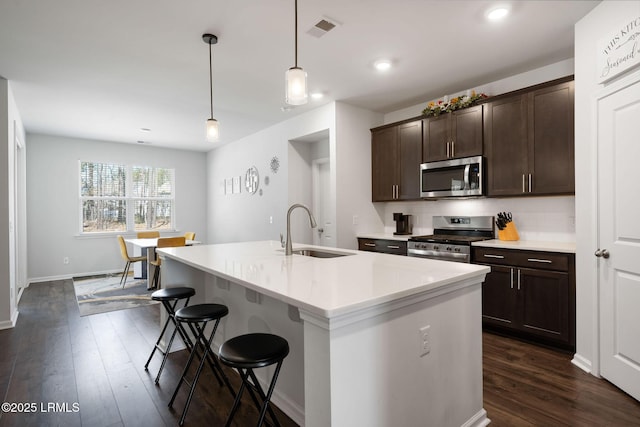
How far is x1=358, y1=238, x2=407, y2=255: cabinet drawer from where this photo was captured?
160 inches

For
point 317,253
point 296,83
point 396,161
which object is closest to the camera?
point 296,83

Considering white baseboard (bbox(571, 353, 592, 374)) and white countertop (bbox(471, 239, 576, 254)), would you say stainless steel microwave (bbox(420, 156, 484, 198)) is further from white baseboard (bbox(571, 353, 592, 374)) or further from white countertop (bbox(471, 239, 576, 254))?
white baseboard (bbox(571, 353, 592, 374))

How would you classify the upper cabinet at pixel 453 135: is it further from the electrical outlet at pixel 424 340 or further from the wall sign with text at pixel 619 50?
the electrical outlet at pixel 424 340

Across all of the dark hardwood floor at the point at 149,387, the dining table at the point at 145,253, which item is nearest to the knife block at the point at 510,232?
the dark hardwood floor at the point at 149,387

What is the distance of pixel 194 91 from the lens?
4102mm

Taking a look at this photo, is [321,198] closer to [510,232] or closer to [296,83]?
[510,232]

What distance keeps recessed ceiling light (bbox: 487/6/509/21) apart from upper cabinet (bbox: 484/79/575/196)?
0.97 metres

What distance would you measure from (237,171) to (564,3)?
18.3 ft

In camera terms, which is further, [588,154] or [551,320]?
[551,320]

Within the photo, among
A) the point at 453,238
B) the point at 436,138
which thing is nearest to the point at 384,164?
the point at 436,138

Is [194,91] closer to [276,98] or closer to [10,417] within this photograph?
[276,98]

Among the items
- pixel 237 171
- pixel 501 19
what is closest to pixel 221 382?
pixel 501 19

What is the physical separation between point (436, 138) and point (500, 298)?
1872 millimetres

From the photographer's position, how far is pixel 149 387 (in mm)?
2352
